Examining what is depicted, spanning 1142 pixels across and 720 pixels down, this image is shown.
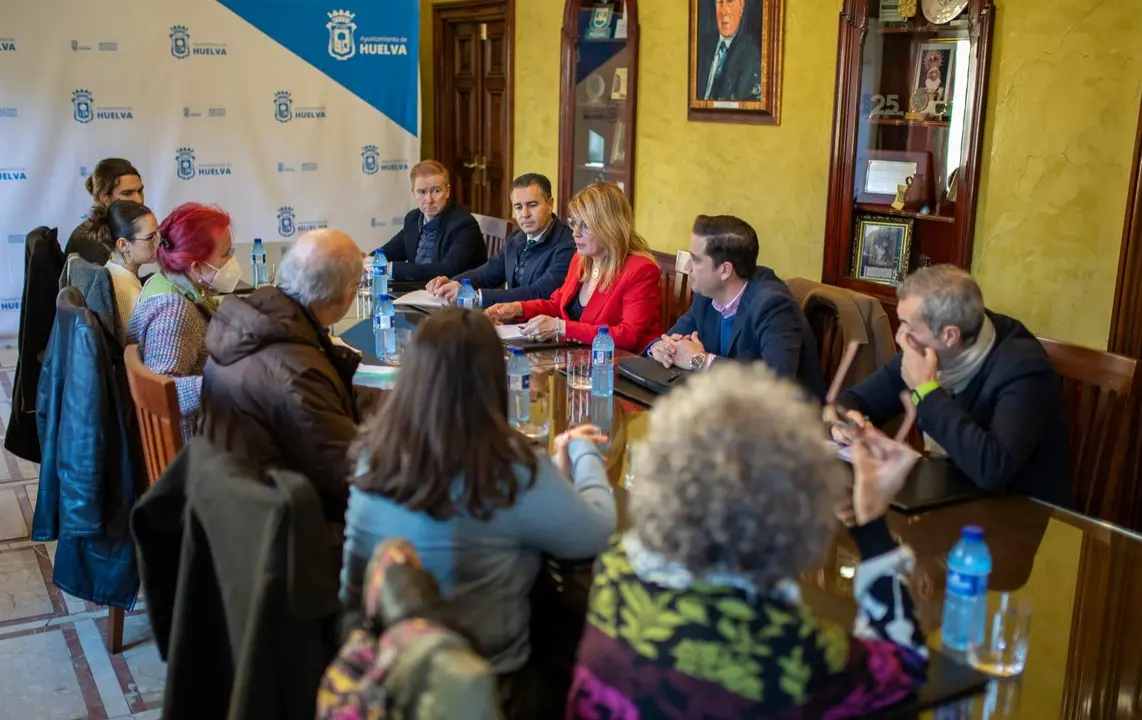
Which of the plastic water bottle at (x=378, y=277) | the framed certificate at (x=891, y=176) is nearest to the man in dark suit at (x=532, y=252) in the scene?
the plastic water bottle at (x=378, y=277)

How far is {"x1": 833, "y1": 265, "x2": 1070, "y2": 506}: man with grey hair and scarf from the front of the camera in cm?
227

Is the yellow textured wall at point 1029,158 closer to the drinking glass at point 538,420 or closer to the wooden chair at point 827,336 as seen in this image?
the wooden chair at point 827,336

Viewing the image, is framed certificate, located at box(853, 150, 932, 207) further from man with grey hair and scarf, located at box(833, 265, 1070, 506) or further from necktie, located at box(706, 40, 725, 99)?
man with grey hair and scarf, located at box(833, 265, 1070, 506)

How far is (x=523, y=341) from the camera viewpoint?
355 cm

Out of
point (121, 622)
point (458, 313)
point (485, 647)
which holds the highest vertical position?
point (458, 313)

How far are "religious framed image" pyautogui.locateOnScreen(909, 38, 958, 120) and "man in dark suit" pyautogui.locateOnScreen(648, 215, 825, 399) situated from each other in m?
1.19

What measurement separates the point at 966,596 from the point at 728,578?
0.57 metres

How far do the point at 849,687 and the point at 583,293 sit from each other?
9.11ft

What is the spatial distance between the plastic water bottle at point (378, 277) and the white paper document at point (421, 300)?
8cm

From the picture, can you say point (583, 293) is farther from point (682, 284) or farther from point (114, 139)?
point (114, 139)

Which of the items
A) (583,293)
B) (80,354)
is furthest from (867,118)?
(80,354)

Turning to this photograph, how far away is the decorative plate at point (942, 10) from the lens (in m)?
3.86

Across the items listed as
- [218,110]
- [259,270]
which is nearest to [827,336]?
[259,270]

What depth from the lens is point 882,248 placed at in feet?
14.0
